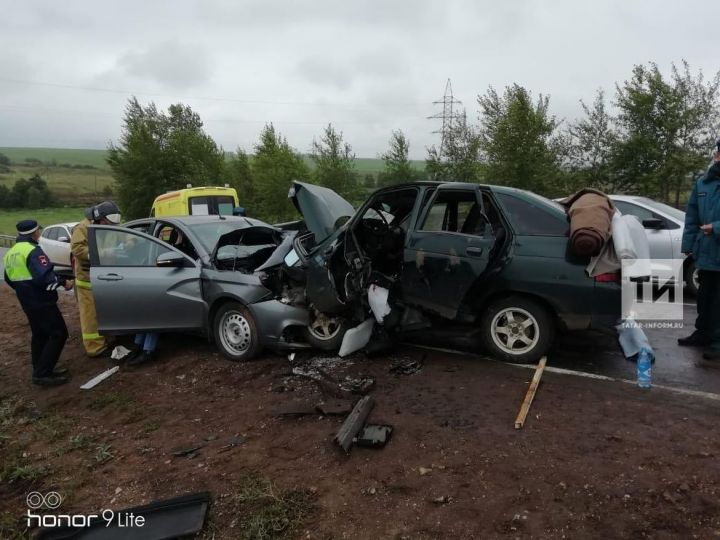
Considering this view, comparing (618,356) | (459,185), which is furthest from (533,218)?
(618,356)

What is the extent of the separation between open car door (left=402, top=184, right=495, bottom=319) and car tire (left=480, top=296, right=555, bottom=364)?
1.28ft

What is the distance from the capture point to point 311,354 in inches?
215

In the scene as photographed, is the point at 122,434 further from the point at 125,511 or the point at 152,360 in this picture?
the point at 152,360

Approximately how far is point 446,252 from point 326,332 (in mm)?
1628

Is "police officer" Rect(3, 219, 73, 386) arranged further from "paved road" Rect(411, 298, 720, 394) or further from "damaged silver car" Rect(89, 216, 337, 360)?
"paved road" Rect(411, 298, 720, 394)

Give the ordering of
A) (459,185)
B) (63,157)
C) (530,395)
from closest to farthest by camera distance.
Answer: (530,395) < (459,185) < (63,157)

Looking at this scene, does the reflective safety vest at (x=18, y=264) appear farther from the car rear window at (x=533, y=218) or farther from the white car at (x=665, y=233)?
the white car at (x=665, y=233)

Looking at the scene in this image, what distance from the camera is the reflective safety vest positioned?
5.41 metres

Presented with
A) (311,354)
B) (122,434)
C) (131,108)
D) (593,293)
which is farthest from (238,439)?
(131,108)

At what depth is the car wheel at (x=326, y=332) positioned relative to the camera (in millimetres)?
5340

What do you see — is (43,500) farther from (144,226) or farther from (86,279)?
(144,226)

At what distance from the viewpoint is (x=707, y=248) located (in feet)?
15.5

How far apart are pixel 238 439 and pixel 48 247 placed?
1494 cm

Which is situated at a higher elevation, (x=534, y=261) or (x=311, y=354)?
(x=534, y=261)
